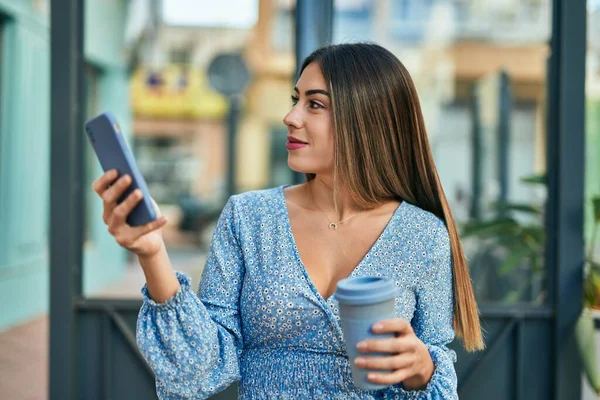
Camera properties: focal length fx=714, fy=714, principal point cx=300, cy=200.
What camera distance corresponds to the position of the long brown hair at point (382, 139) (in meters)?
1.49

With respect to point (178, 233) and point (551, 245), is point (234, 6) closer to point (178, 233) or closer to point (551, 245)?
point (178, 233)

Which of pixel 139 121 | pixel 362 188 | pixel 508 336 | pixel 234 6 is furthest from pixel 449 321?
pixel 234 6

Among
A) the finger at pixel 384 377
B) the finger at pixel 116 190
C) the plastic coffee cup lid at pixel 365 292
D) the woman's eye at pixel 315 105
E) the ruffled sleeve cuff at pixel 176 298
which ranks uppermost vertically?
the woman's eye at pixel 315 105

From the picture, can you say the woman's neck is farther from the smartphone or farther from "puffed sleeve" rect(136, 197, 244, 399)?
the smartphone

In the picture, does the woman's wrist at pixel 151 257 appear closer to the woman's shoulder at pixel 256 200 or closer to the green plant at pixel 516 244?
the woman's shoulder at pixel 256 200

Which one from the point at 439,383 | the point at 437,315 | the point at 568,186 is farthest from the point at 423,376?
the point at 568,186

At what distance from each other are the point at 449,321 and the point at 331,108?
51 cm

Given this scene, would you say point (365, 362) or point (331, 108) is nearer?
point (365, 362)

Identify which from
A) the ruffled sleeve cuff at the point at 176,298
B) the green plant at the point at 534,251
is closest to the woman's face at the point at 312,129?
the ruffled sleeve cuff at the point at 176,298

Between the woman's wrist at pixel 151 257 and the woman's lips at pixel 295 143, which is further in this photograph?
the woman's lips at pixel 295 143

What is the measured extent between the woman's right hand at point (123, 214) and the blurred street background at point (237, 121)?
5.79 feet

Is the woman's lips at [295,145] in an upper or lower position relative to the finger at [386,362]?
upper

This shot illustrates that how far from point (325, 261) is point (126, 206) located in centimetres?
51

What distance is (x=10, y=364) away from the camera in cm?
512
